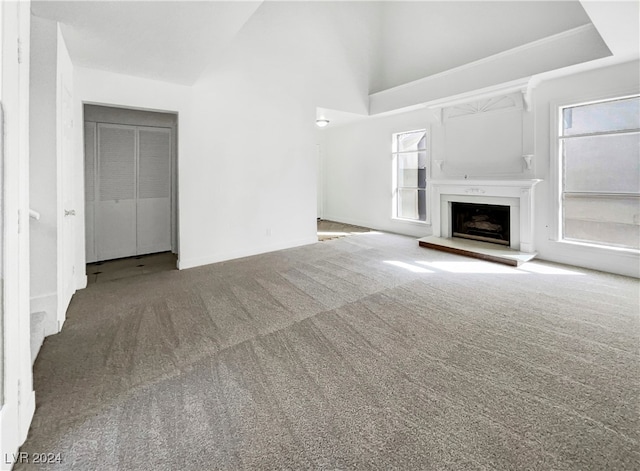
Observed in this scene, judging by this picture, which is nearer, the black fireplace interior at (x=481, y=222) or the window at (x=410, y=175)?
the black fireplace interior at (x=481, y=222)

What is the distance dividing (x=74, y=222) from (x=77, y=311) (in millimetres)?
1148

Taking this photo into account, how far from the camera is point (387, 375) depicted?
2.06 m

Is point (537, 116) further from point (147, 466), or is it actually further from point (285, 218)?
point (147, 466)

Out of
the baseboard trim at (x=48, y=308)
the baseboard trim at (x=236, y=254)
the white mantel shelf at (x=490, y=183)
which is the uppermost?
the white mantel shelf at (x=490, y=183)

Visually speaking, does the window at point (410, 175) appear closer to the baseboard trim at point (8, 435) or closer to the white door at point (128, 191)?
the white door at point (128, 191)

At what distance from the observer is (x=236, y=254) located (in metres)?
5.25

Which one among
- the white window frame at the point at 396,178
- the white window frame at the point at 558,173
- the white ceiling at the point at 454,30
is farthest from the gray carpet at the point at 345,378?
the white ceiling at the point at 454,30

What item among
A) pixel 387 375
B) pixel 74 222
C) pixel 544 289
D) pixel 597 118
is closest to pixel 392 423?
pixel 387 375

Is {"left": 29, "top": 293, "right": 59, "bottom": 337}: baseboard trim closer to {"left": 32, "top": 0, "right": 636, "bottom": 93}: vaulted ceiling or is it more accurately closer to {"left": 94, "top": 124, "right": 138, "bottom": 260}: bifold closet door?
{"left": 32, "top": 0, "right": 636, "bottom": 93}: vaulted ceiling

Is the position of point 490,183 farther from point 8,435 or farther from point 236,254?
point 8,435

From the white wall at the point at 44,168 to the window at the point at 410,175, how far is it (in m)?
5.99

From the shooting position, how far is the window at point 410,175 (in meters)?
6.94

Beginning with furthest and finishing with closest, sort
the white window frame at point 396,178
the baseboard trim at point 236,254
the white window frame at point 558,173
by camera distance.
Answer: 1. the white window frame at point 396,178
2. the baseboard trim at point 236,254
3. the white window frame at point 558,173

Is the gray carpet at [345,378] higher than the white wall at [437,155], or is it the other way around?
the white wall at [437,155]
